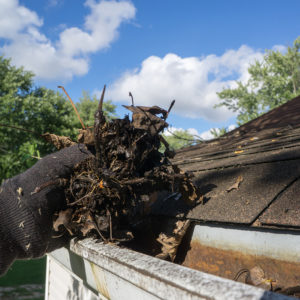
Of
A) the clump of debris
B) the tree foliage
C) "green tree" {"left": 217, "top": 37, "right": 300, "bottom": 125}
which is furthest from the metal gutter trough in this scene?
"green tree" {"left": 217, "top": 37, "right": 300, "bottom": 125}

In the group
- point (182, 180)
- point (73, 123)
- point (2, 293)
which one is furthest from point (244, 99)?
point (182, 180)

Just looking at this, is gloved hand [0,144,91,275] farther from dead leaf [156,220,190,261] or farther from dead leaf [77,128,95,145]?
dead leaf [156,220,190,261]

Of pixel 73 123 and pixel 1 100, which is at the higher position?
pixel 1 100

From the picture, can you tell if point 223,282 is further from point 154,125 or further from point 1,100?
point 1,100

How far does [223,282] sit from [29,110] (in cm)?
1855

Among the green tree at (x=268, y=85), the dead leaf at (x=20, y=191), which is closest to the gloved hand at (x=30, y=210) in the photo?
the dead leaf at (x=20, y=191)

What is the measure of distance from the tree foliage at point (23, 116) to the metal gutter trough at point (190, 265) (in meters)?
15.1

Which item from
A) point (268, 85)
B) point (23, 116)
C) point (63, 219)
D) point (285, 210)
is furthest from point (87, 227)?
point (268, 85)

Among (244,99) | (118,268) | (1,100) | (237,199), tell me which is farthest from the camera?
A: (244,99)

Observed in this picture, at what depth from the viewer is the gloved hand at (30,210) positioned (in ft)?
5.74

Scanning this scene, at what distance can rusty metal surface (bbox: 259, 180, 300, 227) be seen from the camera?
1262mm

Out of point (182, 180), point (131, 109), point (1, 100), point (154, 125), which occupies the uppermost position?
point (1, 100)

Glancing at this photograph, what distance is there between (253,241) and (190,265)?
19.9 inches

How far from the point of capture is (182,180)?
1.91m
